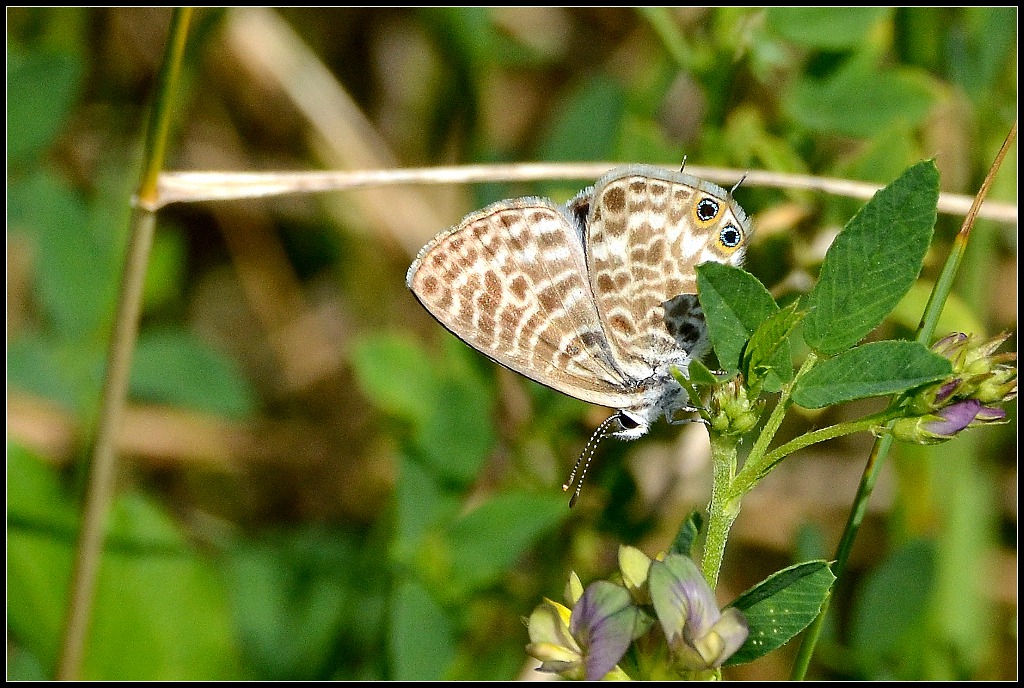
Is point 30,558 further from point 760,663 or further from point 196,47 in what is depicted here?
point 760,663

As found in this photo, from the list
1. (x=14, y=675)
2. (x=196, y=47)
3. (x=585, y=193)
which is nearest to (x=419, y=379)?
(x=585, y=193)

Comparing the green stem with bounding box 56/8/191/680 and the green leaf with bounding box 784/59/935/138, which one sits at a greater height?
the green leaf with bounding box 784/59/935/138

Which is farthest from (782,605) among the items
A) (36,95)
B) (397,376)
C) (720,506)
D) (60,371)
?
(36,95)

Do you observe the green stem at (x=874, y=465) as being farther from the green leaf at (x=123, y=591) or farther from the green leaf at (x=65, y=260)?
the green leaf at (x=65, y=260)

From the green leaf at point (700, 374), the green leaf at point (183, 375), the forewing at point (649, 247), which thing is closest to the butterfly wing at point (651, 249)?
the forewing at point (649, 247)

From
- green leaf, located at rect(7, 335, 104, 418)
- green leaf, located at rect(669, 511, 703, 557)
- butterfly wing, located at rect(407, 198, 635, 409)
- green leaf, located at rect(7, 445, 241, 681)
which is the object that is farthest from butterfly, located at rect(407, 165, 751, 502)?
green leaf, located at rect(7, 335, 104, 418)

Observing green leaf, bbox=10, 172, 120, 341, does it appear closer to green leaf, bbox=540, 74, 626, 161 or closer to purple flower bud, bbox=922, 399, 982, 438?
green leaf, bbox=540, 74, 626, 161

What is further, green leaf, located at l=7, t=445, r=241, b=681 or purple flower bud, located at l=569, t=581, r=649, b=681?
green leaf, located at l=7, t=445, r=241, b=681

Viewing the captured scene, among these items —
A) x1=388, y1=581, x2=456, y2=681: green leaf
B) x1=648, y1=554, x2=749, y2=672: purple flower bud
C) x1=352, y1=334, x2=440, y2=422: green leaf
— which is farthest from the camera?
x1=352, y1=334, x2=440, y2=422: green leaf
